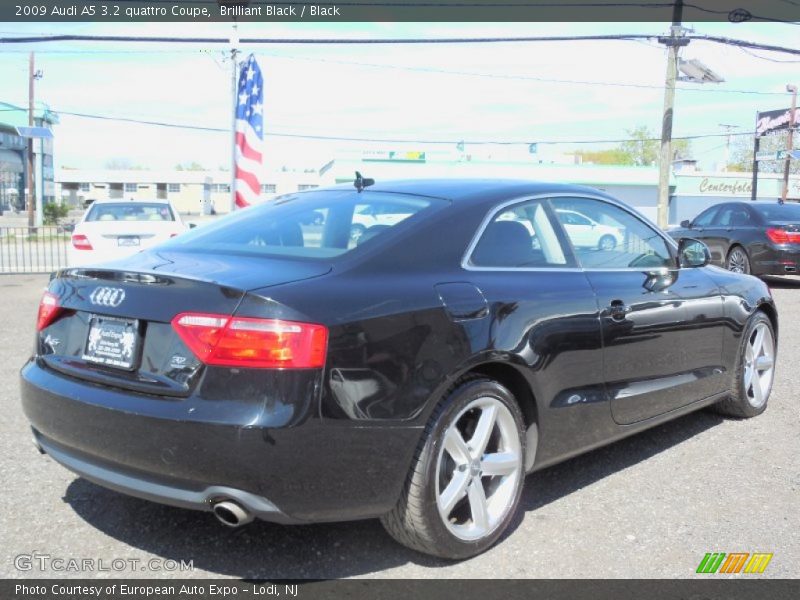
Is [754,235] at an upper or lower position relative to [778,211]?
lower

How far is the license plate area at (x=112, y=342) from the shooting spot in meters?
3.02

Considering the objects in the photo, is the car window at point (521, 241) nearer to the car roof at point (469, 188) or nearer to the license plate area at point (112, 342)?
the car roof at point (469, 188)

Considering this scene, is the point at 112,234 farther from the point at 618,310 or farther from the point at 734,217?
the point at 734,217

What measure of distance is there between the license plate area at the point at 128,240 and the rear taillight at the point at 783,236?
10.6 m

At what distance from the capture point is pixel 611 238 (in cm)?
445

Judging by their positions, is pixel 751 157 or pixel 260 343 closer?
pixel 260 343

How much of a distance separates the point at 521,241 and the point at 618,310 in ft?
2.16

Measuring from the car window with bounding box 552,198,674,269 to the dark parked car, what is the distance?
29.9 feet

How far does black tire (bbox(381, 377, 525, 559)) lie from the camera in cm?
308

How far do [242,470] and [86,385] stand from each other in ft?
2.72

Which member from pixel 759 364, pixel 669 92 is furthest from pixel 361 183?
pixel 669 92

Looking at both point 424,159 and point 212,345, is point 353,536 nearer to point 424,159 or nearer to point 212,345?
point 212,345

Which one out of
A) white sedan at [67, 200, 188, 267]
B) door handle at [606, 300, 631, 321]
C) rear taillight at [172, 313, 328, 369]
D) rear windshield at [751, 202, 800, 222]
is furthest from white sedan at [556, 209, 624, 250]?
rear windshield at [751, 202, 800, 222]

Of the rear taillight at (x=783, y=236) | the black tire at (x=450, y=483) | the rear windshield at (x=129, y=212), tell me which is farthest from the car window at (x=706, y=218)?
the black tire at (x=450, y=483)
